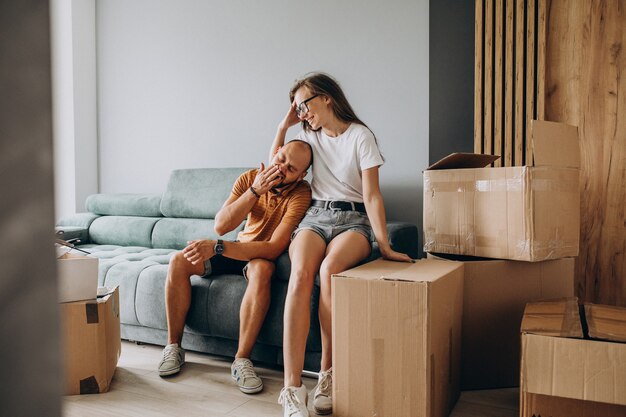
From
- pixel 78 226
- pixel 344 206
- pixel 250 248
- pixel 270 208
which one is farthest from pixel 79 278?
pixel 78 226

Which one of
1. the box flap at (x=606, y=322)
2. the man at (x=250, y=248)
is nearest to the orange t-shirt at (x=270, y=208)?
the man at (x=250, y=248)

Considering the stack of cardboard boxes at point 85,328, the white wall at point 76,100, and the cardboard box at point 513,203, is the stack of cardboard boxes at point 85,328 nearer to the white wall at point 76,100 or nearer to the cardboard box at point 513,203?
the cardboard box at point 513,203

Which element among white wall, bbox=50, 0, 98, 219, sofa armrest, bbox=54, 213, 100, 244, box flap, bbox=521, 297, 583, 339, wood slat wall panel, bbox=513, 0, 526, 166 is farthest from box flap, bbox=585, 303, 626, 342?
white wall, bbox=50, 0, 98, 219

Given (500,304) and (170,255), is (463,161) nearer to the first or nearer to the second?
(500,304)

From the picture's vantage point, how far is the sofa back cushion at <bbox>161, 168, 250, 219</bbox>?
2.99m

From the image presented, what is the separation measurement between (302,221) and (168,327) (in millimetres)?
701

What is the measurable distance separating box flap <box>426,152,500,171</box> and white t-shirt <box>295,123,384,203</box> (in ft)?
0.73

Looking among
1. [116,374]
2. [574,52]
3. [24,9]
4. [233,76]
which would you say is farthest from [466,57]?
[24,9]

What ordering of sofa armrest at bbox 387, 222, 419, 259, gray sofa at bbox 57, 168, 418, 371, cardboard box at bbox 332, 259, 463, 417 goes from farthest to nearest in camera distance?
sofa armrest at bbox 387, 222, 419, 259, gray sofa at bbox 57, 168, 418, 371, cardboard box at bbox 332, 259, 463, 417

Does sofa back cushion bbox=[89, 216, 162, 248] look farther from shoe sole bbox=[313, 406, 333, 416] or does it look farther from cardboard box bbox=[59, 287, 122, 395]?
shoe sole bbox=[313, 406, 333, 416]

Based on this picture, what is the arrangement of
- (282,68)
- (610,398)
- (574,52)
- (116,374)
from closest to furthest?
(610,398)
(116,374)
(574,52)
(282,68)

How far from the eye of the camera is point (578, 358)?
1.33 meters

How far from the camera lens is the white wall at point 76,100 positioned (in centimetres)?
404

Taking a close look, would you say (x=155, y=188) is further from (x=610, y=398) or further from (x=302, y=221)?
(x=610, y=398)
